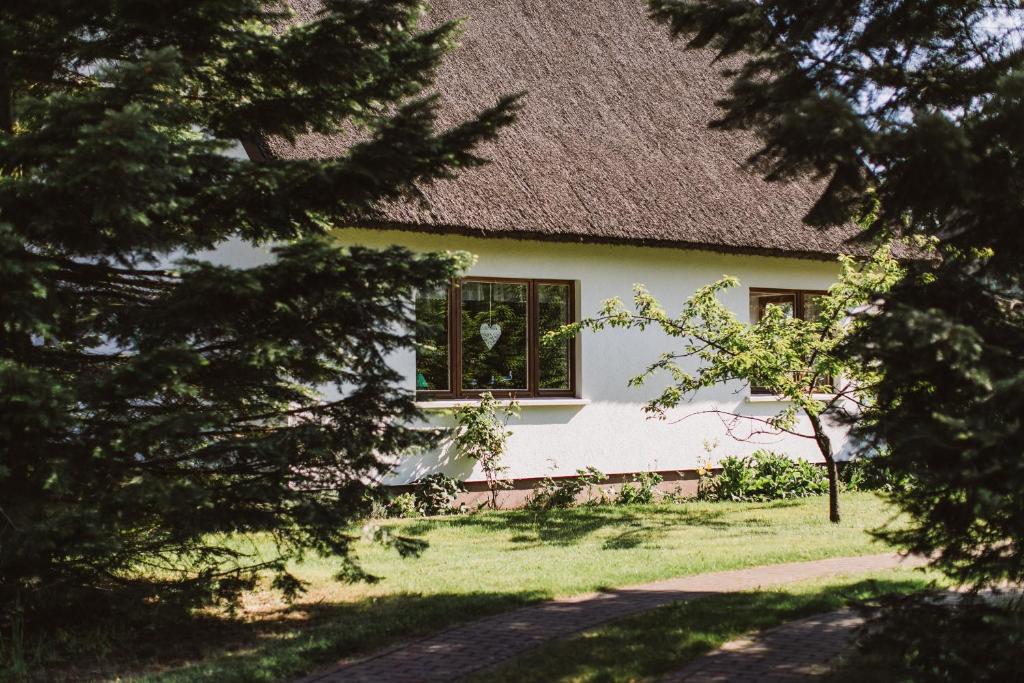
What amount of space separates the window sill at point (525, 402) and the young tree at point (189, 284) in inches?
208

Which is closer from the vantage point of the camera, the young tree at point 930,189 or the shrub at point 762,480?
the young tree at point 930,189

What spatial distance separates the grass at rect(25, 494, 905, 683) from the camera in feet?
20.0

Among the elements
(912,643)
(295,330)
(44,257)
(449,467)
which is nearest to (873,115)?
(912,643)

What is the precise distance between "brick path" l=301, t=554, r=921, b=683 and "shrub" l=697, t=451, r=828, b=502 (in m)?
4.80

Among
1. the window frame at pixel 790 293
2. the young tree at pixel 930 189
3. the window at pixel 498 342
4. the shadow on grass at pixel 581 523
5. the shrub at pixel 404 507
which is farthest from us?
the window frame at pixel 790 293

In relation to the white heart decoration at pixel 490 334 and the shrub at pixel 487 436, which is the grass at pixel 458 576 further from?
the white heart decoration at pixel 490 334

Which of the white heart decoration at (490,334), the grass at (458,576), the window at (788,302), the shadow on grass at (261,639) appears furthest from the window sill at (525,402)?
the shadow on grass at (261,639)

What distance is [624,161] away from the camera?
1397 centimetres

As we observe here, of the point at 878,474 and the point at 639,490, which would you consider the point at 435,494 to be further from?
the point at 878,474

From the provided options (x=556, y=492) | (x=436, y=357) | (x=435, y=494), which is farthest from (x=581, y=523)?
(x=436, y=357)

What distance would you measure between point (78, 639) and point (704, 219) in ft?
31.2

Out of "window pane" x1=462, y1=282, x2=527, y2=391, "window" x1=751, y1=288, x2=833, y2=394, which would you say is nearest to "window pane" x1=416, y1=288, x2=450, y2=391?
"window pane" x1=462, y1=282, x2=527, y2=391

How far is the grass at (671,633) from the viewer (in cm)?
558

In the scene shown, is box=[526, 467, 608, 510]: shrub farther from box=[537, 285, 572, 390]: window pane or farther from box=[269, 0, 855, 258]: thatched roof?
box=[269, 0, 855, 258]: thatched roof
